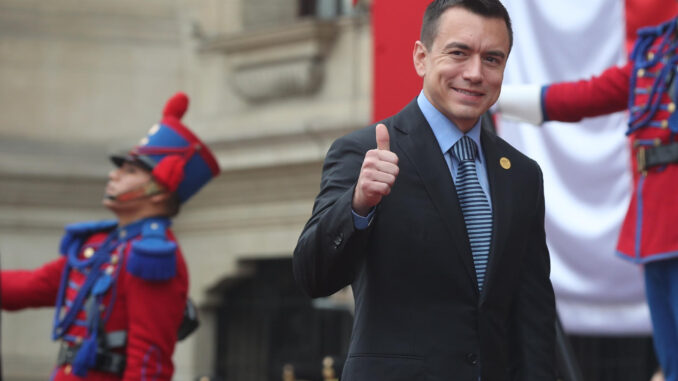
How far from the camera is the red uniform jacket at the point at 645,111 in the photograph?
11.2ft

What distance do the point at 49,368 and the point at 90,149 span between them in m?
1.65

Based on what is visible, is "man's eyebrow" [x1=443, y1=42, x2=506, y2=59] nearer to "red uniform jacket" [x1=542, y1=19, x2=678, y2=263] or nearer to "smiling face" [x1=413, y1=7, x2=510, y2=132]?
"smiling face" [x1=413, y1=7, x2=510, y2=132]

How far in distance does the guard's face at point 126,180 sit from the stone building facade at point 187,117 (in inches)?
169

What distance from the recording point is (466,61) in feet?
8.24

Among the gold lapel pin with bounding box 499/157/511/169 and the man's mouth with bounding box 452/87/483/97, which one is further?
the gold lapel pin with bounding box 499/157/511/169

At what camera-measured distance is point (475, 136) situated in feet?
8.50

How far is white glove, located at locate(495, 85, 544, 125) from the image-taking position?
3.66 meters

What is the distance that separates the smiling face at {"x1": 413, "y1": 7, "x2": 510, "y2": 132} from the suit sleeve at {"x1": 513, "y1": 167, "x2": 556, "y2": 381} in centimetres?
26

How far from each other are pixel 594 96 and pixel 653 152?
0.72ft

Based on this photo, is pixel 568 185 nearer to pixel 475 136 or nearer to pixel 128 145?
pixel 475 136

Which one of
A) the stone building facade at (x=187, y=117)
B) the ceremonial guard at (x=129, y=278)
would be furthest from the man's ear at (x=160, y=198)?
the stone building facade at (x=187, y=117)

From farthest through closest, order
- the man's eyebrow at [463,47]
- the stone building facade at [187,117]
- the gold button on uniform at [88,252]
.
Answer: the stone building facade at [187,117] < the gold button on uniform at [88,252] < the man's eyebrow at [463,47]

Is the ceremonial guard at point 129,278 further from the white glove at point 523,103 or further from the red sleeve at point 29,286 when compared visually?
the white glove at point 523,103

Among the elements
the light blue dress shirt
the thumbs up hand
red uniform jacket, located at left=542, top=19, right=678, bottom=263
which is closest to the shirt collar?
the light blue dress shirt
